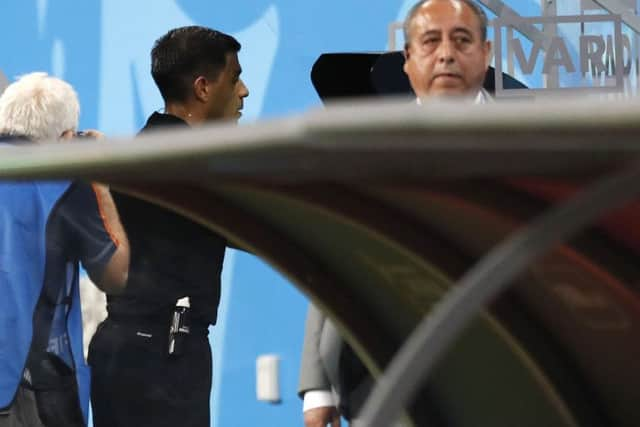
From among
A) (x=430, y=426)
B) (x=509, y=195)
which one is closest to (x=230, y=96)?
(x=430, y=426)

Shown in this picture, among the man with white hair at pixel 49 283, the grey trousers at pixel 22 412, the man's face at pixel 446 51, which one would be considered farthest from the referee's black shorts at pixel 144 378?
the man's face at pixel 446 51

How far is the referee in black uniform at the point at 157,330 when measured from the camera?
4.48 meters

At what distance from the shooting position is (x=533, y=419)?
238cm

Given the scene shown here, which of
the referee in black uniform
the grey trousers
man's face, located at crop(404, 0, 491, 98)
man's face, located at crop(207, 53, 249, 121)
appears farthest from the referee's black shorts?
man's face, located at crop(404, 0, 491, 98)

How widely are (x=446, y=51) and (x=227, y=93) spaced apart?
117 centimetres

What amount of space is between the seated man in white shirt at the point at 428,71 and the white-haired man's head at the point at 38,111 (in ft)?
3.43

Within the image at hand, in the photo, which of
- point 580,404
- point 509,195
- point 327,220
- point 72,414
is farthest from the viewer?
point 72,414

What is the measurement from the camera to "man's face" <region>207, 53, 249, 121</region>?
497cm

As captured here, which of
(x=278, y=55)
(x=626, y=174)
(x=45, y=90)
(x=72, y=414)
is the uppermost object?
(x=278, y=55)

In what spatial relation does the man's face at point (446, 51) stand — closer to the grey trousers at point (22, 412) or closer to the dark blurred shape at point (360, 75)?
the dark blurred shape at point (360, 75)

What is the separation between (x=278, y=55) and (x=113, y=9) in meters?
0.87

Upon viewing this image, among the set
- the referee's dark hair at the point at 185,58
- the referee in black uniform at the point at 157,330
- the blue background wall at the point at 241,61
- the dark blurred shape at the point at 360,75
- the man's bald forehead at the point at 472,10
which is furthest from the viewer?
the blue background wall at the point at 241,61

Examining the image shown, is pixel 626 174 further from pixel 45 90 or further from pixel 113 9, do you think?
pixel 113 9

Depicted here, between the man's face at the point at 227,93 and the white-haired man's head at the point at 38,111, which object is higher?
the man's face at the point at 227,93
